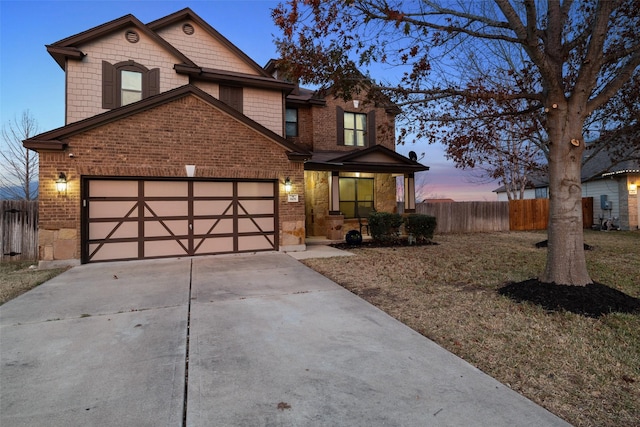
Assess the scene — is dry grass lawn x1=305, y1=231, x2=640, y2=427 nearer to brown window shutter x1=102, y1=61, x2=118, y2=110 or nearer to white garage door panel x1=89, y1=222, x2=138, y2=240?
white garage door panel x1=89, y1=222, x2=138, y2=240

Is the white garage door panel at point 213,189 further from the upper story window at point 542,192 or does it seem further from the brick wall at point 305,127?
the upper story window at point 542,192

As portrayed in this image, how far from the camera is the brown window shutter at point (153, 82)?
1138 cm

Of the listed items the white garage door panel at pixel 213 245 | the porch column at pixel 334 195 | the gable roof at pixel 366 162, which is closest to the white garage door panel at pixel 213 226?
the white garage door panel at pixel 213 245

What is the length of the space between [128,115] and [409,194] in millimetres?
11670

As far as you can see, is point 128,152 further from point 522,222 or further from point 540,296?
point 522,222

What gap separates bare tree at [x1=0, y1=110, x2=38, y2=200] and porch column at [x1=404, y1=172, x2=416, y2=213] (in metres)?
19.0

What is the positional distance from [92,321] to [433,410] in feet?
14.3

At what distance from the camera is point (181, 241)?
9.45 metres

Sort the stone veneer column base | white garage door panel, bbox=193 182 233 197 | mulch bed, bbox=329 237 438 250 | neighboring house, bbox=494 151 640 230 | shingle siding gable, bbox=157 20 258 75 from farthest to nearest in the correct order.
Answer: neighboring house, bbox=494 151 640 230 < the stone veneer column base < shingle siding gable, bbox=157 20 258 75 < mulch bed, bbox=329 237 438 250 < white garage door panel, bbox=193 182 233 197

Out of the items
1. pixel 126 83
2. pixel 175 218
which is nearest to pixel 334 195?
pixel 175 218

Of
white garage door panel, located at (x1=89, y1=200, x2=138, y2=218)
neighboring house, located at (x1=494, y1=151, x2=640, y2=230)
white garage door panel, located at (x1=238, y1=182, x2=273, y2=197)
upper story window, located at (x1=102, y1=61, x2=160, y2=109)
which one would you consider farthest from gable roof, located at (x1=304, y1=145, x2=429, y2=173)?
neighboring house, located at (x1=494, y1=151, x2=640, y2=230)

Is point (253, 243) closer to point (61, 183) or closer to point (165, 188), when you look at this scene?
point (165, 188)

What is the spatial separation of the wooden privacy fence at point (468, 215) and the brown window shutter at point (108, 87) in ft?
45.1

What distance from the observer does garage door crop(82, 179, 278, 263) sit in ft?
28.4
